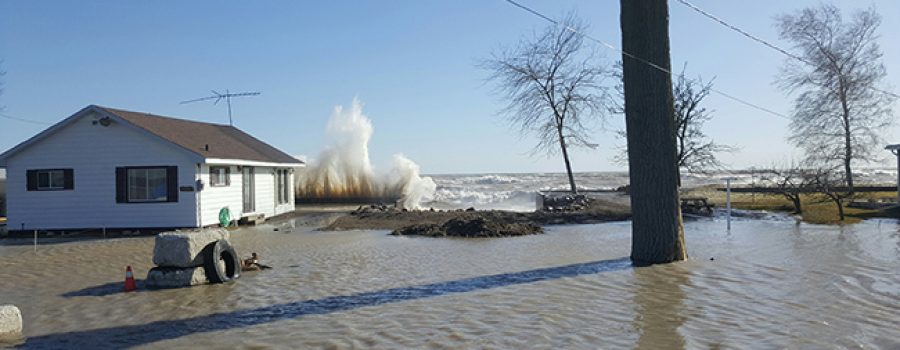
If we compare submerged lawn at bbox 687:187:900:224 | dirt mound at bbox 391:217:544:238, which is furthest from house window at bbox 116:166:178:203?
submerged lawn at bbox 687:187:900:224

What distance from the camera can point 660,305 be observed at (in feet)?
27.7

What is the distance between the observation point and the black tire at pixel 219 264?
11.2 metres

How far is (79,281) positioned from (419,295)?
21.5 feet

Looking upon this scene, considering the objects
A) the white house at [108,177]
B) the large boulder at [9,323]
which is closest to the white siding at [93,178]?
the white house at [108,177]

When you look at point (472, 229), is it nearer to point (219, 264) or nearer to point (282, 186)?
point (219, 264)

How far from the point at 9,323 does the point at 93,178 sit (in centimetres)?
1504

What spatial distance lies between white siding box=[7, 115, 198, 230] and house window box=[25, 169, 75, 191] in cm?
16

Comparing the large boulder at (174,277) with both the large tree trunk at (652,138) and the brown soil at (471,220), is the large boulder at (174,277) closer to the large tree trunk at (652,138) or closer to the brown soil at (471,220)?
the large tree trunk at (652,138)

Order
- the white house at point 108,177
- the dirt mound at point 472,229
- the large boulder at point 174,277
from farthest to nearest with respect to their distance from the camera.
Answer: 1. the white house at point 108,177
2. the dirt mound at point 472,229
3. the large boulder at point 174,277

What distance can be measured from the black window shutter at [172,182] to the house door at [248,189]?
346 cm

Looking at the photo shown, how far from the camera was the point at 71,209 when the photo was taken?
21484mm

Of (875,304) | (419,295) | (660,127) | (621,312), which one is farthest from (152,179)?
(875,304)

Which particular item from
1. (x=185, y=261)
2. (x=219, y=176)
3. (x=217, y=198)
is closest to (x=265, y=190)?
(x=219, y=176)

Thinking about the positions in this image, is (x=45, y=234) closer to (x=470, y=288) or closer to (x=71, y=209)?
(x=71, y=209)
